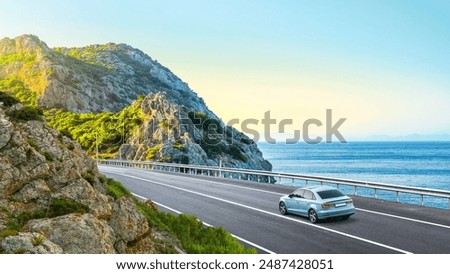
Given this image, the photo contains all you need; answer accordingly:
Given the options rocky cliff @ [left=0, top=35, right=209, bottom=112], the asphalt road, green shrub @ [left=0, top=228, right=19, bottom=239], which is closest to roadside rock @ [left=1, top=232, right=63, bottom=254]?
green shrub @ [left=0, top=228, right=19, bottom=239]

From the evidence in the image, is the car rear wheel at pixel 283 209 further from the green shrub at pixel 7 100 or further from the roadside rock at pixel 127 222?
the green shrub at pixel 7 100

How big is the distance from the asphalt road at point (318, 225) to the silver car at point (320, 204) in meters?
0.37

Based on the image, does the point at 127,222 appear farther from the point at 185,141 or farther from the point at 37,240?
the point at 185,141

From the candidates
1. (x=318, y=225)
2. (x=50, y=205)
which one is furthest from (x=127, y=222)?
(x=318, y=225)

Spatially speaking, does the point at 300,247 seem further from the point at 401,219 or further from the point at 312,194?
the point at 401,219

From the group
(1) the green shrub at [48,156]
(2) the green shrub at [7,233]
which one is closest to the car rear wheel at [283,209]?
(1) the green shrub at [48,156]

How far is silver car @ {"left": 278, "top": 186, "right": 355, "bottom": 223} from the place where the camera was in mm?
19859

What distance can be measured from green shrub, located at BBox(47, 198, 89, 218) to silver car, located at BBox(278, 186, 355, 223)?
12.0 meters

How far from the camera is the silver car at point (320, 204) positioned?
65.2 feet

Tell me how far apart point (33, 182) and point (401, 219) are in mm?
15401

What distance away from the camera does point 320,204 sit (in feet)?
65.4

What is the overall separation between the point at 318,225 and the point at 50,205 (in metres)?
12.4

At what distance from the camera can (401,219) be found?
20.1 m
